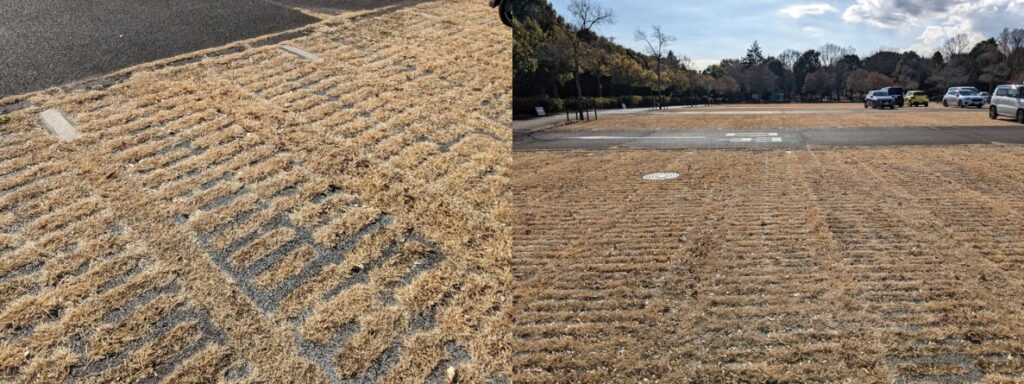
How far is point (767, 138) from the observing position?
33.7ft

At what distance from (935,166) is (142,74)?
8.40 metres

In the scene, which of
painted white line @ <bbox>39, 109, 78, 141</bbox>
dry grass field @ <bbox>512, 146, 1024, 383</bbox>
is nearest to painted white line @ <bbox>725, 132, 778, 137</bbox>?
dry grass field @ <bbox>512, 146, 1024, 383</bbox>

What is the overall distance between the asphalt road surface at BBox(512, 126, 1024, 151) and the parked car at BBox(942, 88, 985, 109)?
982 cm

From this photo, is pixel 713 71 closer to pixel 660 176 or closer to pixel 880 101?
pixel 880 101

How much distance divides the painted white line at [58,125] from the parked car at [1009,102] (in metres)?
11.9

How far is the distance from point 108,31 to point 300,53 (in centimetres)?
246

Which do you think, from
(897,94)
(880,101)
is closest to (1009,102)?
(880,101)

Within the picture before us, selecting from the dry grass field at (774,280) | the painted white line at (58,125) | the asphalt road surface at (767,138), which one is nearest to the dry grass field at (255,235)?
the painted white line at (58,125)

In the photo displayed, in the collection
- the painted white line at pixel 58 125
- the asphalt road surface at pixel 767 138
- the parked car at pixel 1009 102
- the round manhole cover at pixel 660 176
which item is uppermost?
the painted white line at pixel 58 125

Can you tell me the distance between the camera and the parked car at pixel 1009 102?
31.0 feet

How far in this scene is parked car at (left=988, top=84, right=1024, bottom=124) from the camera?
31.0ft

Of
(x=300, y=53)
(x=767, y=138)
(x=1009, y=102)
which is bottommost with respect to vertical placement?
(x=767, y=138)

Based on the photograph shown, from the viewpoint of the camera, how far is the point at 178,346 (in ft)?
7.56

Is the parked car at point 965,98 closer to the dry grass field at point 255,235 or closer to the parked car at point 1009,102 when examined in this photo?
the parked car at point 1009,102
